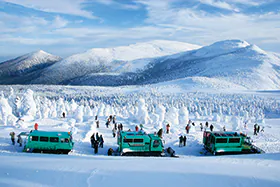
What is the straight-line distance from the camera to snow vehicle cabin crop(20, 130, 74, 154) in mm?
15922

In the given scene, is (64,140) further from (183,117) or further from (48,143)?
(183,117)

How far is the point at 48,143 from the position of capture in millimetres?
16125

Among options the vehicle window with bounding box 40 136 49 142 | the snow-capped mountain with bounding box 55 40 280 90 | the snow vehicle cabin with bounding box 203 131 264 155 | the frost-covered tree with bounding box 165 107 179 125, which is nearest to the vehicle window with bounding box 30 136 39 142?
the vehicle window with bounding box 40 136 49 142

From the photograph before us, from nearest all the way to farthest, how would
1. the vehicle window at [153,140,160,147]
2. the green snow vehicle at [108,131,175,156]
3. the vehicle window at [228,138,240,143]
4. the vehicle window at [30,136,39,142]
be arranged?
the vehicle window at [30,136,39,142]
the green snow vehicle at [108,131,175,156]
the vehicle window at [153,140,160,147]
the vehicle window at [228,138,240,143]

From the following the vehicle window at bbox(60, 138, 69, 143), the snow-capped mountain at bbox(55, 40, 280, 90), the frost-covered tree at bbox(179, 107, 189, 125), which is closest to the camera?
the vehicle window at bbox(60, 138, 69, 143)

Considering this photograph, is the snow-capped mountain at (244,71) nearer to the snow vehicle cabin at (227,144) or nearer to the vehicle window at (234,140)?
the snow vehicle cabin at (227,144)

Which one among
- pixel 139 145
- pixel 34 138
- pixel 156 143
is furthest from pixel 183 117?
pixel 34 138

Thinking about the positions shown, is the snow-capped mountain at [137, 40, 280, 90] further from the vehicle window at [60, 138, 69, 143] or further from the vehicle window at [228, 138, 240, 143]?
the vehicle window at [60, 138, 69, 143]

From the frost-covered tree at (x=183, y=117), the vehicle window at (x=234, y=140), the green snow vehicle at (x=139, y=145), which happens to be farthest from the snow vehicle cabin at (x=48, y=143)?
the frost-covered tree at (x=183, y=117)

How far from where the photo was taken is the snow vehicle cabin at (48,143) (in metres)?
15.9

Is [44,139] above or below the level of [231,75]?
below

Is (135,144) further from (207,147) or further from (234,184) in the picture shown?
(234,184)

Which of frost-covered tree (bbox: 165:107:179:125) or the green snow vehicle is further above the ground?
frost-covered tree (bbox: 165:107:179:125)

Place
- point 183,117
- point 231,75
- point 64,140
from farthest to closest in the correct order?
point 231,75, point 183,117, point 64,140
